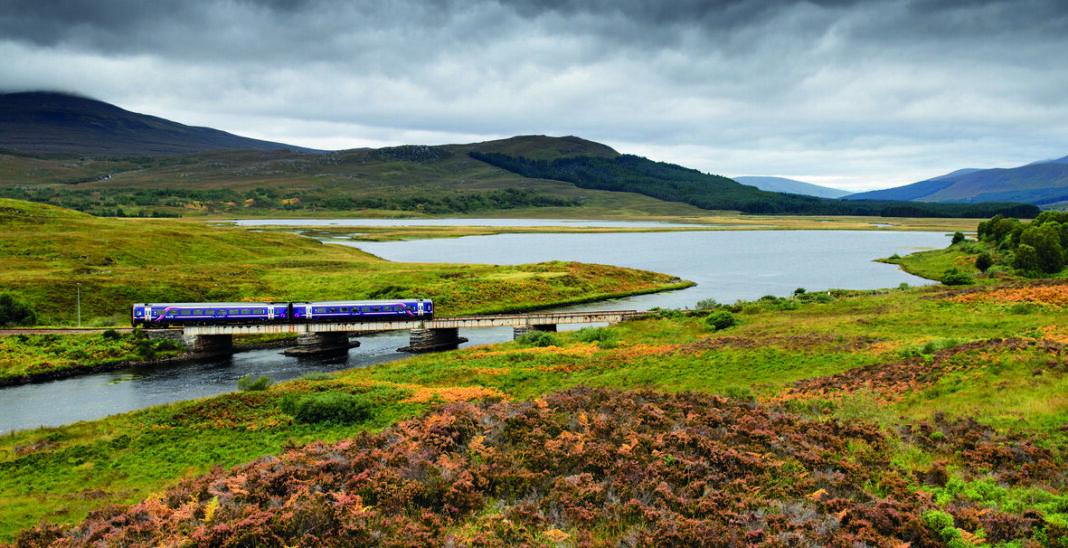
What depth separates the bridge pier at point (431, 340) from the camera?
6819 centimetres

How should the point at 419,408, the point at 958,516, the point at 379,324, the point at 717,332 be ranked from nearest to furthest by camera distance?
the point at 958,516 < the point at 419,408 < the point at 717,332 < the point at 379,324

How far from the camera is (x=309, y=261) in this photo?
128m

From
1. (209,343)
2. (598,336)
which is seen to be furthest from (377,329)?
(598,336)

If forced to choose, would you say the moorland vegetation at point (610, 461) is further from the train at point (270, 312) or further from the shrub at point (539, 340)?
the train at point (270, 312)

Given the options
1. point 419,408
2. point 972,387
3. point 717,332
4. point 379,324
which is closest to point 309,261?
point 379,324

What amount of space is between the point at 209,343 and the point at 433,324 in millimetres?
24156

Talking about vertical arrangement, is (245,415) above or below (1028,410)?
below

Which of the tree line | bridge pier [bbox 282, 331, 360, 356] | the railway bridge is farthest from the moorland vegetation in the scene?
the tree line

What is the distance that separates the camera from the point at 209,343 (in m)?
67.5

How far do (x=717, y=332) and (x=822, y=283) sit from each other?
6516 cm

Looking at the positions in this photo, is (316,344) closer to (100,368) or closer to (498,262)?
(100,368)

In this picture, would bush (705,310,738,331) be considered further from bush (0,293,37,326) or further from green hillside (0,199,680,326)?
bush (0,293,37,326)

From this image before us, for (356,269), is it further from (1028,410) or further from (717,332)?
(1028,410)

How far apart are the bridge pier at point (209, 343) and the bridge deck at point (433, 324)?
0.69m
